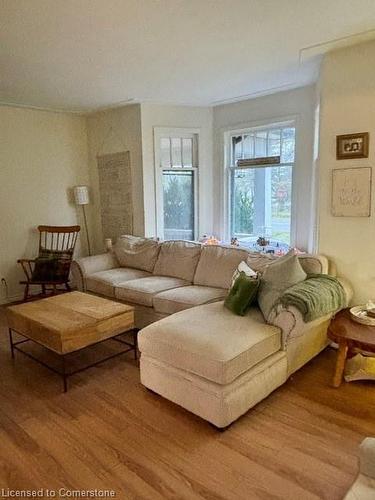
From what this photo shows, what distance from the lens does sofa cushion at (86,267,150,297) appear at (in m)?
3.79

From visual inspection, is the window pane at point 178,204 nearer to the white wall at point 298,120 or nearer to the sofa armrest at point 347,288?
the white wall at point 298,120

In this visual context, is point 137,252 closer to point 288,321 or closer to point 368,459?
point 288,321

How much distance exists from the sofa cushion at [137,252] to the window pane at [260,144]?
1.72 m

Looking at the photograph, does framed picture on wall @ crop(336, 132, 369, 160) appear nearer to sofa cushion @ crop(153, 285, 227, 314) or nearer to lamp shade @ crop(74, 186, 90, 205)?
sofa cushion @ crop(153, 285, 227, 314)

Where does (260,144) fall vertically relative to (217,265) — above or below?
above

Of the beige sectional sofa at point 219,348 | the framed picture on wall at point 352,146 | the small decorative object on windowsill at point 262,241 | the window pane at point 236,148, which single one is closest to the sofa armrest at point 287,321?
the beige sectional sofa at point 219,348

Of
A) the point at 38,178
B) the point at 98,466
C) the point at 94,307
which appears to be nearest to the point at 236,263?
the point at 94,307

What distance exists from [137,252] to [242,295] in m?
2.00

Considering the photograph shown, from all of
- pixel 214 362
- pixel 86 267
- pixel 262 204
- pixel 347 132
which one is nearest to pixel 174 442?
pixel 214 362

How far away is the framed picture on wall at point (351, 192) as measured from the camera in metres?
2.93

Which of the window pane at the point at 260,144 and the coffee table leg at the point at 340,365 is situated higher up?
the window pane at the point at 260,144

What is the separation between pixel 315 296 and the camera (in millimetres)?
2514

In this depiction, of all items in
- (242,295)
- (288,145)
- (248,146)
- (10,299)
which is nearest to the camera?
(242,295)

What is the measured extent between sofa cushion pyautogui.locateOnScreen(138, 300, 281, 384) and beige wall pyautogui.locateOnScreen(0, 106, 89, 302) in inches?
119
